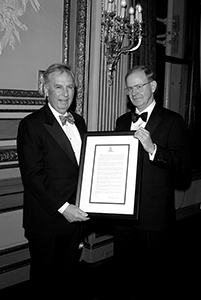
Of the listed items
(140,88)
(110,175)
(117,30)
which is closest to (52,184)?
(110,175)

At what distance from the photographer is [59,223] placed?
2143 millimetres

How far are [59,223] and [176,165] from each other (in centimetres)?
77

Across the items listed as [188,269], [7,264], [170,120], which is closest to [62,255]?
[7,264]

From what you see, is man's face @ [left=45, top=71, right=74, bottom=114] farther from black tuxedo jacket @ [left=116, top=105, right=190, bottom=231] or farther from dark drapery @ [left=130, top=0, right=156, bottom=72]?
dark drapery @ [left=130, top=0, right=156, bottom=72]

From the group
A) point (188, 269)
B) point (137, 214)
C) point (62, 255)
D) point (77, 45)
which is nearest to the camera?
point (137, 214)

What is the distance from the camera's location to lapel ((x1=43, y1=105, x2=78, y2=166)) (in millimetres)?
2109

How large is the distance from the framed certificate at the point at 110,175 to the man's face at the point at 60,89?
0.25 m

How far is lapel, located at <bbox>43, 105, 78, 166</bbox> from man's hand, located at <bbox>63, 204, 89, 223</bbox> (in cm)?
27

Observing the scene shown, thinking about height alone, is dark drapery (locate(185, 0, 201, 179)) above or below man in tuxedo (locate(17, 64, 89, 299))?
above

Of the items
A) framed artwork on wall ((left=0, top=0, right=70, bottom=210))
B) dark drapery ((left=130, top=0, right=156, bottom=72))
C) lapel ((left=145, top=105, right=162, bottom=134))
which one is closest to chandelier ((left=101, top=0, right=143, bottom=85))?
dark drapery ((left=130, top=0, right=156, bottom=72))

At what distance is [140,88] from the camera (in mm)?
2312

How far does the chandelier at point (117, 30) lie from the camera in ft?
10.3

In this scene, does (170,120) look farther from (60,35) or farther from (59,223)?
(60,35)

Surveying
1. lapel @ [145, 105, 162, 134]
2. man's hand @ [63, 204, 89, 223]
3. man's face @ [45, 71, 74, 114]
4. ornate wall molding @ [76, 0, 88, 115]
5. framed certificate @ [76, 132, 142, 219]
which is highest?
ornate wall molding @ [76, 0, 88, 115]
